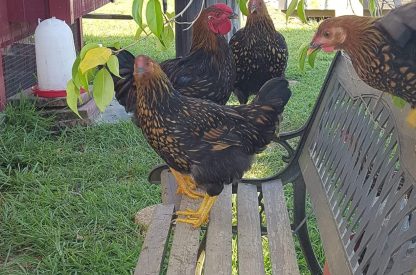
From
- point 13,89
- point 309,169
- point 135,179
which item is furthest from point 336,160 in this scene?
point 13,89

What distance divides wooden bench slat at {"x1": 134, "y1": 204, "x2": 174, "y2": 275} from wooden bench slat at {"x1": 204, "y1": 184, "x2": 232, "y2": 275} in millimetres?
171

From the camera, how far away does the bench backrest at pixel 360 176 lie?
1781mm

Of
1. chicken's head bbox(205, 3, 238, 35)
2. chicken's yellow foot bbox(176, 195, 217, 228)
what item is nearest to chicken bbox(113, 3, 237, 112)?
chicken's head bbox(205, 3, 238, 35)

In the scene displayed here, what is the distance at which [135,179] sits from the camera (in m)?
4.46

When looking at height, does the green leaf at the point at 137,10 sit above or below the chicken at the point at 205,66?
above

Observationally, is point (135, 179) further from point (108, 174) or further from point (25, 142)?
point (25, 142)

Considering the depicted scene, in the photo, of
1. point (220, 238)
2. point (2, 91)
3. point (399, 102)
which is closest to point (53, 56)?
point (2, 91)

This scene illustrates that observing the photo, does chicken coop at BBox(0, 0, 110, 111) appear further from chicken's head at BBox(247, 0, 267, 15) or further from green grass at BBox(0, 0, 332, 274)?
chicken's head at BBox(247, 0, 267, 15)

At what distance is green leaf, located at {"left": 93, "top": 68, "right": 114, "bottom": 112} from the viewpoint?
4.75 feet

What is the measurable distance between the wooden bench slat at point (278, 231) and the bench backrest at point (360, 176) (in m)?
0.13

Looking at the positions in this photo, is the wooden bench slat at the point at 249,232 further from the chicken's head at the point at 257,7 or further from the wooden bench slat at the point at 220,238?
the chicken's head at the point at 257,7

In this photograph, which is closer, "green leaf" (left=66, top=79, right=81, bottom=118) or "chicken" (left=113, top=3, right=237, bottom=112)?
"green leaf" (left=66, top=79, right=81, bottom=118)

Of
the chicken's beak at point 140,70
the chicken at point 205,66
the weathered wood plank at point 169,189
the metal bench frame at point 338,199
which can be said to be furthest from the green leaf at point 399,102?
the chicken at point 205,66

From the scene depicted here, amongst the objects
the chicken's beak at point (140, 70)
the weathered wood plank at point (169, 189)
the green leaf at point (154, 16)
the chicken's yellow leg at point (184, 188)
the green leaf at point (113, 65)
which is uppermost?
the green leaf at point (154, 16)
